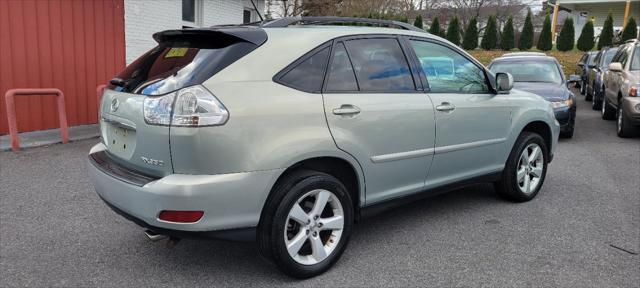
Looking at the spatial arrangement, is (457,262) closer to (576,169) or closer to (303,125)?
(303,125)

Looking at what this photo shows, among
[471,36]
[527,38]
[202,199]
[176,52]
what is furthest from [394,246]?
[527,38]

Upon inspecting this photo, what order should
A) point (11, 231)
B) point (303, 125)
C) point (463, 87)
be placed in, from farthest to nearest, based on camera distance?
1. point (463, 87)
2. point (11, 231)
3. point (303, 125)

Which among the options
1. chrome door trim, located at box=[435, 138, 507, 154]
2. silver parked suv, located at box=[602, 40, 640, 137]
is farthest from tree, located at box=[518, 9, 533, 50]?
chrome door trim, located at box=[435, 138, 507, 154]

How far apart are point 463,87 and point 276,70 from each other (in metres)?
1.94

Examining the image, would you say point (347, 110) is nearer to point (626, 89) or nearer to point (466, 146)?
point (466, 146)

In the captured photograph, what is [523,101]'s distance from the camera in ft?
16.1

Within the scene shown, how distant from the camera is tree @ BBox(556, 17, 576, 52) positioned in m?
24.2

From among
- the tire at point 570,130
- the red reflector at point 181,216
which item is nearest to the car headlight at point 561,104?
the tire at point 570,130

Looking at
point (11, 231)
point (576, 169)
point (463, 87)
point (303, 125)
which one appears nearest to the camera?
point (303, 125)

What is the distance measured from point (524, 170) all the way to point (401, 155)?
193 centimetres

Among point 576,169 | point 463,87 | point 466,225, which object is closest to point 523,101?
point 463,87

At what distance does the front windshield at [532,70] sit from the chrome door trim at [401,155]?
6314mm

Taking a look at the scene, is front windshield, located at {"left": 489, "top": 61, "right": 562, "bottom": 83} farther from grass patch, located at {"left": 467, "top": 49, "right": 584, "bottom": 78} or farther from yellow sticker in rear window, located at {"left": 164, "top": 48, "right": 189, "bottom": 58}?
grass patch, located at {"left": 467, "top": 49, "right": 584, "bottom": 78}

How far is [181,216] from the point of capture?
9.31 feet
